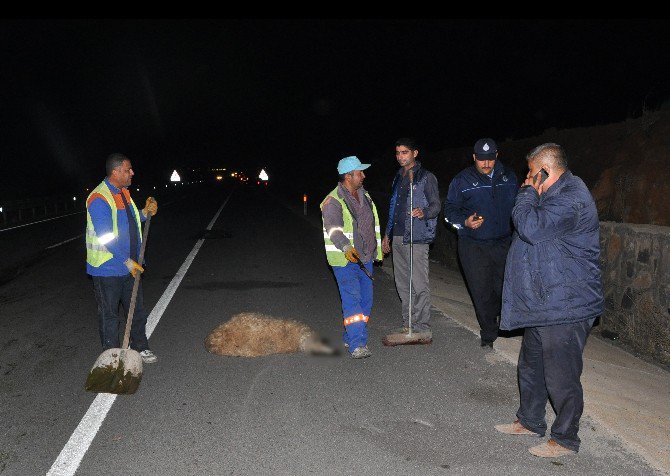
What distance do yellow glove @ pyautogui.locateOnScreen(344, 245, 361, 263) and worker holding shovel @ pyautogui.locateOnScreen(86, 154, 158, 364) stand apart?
200cm

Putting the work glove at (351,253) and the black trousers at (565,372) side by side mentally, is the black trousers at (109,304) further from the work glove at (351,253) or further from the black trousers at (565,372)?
the black trousers at (565,372)

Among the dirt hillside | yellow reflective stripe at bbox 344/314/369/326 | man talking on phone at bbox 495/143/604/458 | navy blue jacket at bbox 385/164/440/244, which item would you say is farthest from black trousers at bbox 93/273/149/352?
the dirt hillside

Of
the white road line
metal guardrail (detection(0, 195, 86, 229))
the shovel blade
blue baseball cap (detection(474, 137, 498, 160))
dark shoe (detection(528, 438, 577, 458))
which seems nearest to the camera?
the white road line

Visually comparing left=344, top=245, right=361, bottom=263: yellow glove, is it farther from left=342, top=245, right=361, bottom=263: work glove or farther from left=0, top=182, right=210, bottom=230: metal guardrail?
left=0, top=182, right=210, bottom=230: metal guardrail

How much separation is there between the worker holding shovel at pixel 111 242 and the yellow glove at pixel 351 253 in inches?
78.7

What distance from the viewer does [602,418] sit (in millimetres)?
4531

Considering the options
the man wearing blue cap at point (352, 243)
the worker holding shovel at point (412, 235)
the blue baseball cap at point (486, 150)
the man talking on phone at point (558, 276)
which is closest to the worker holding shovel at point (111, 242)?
the man wearing blue cap at point (352, 243)

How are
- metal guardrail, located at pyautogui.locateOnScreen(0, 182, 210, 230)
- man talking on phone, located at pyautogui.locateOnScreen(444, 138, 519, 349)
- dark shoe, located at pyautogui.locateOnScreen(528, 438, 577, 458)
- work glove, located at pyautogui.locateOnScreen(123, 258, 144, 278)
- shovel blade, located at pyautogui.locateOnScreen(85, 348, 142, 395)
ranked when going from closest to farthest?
dark shoe, located at pyautogui.locateOnScreen(528, 438, 577, 458) → shovel blade, located at pyautogui.locateOnScreen(85, 348, 142, 395) → work glove, located at pyautogui.locateOnScreen(123, 258, 144, 278) → man talking on phone, located at pyautogui.locateOnScreen(444, 138, 519, 349) → metal guardrail, located at pyautogui.locateOnScreen(0, 182, 210, 230)

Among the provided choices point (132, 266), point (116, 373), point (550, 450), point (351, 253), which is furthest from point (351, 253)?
point (550, 450)

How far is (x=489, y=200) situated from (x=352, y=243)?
1.52 metres

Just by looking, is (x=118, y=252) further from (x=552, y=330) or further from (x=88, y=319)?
(x=552, y=330)

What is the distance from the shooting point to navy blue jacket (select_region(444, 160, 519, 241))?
19.9ft

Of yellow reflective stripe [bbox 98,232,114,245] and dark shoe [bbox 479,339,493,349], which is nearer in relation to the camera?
yellow reflective stripe [bbox 98,232,114,245]

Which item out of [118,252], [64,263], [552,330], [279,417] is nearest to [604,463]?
[552,330]
